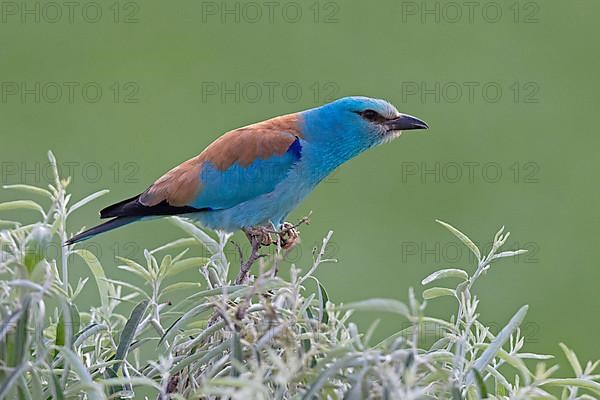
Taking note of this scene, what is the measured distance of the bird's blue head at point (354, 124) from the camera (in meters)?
2.81

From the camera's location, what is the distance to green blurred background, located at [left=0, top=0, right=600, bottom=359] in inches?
208

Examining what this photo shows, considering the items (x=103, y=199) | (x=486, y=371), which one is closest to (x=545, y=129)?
(x=103, y=199)

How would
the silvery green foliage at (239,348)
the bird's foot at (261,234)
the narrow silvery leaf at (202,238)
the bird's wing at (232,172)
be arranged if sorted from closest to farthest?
the silvery green foliage at (239,348) → the narrow silvery leaf at (202,238) → the bird's foot at (261,234) → the bird's wing at (232,172)

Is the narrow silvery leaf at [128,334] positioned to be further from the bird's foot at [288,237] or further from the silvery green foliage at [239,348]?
the bird's foot at [288,237]

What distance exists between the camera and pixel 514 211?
18.8ft

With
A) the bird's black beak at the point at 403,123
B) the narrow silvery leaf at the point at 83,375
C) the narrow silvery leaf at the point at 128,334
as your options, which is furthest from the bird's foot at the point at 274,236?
the narrow silvery leaf at the point at 83,375

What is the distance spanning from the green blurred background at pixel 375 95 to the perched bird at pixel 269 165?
1486 mm

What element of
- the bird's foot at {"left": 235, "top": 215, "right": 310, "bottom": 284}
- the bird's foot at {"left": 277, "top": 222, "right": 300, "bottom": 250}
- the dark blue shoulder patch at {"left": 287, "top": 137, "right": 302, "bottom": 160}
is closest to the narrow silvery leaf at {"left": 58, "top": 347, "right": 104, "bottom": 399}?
the bird's foot at {"left": 235, "top": 215, "right": 310, "bottom": 284}

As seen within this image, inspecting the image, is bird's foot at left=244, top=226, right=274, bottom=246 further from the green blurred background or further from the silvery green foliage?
the green blurred background

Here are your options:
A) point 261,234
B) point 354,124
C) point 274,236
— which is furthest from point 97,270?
point 354,124

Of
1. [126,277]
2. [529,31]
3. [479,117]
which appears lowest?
[126,277]

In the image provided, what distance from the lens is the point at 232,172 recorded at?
284 cm

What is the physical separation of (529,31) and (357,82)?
1.57 meters

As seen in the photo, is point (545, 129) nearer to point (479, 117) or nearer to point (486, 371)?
Result: point (479, 117)
